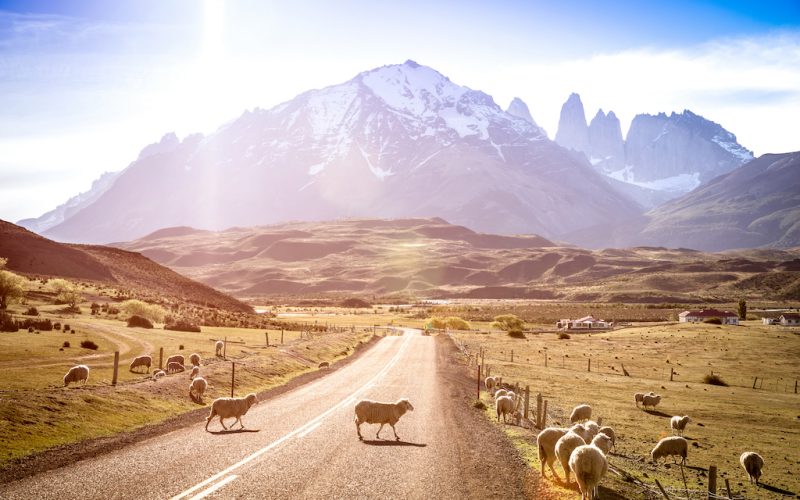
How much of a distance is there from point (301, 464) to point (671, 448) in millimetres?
17579

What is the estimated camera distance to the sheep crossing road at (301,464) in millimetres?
14312

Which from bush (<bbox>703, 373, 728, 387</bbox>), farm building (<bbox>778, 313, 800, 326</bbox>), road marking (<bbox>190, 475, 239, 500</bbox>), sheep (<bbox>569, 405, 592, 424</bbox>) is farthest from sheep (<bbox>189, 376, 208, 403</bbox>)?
farm building (<bbox>778, 313, 800, 326</bbox>)

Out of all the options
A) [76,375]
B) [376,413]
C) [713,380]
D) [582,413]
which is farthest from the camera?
[713,380]

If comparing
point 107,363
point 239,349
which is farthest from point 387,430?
point 239,349

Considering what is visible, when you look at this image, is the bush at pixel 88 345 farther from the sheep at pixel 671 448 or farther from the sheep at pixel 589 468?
the sheep at pixel 589 468

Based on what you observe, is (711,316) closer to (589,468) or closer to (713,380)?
(713,380)

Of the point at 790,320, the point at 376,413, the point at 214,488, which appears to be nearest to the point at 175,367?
the point at 376,413

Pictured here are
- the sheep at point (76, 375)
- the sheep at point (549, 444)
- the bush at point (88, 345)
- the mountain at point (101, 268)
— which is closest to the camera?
the sheep at point (549, 444)

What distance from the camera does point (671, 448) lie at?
2566 centimetres

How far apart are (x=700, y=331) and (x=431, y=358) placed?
49562 mm

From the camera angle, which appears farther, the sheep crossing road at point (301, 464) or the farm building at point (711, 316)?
the farm building at point (711, 316)

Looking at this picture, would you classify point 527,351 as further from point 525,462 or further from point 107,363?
point 525,462

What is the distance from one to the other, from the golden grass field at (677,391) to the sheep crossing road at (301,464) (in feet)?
7.51

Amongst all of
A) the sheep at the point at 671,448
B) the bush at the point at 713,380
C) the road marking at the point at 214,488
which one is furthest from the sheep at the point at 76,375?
the bush at the point at 713,380
